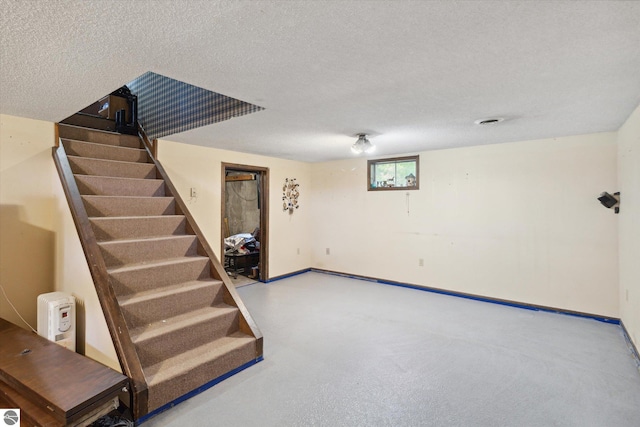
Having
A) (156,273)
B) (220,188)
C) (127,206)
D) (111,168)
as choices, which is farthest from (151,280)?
(220,188)

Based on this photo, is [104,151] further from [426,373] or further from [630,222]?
[630,222]

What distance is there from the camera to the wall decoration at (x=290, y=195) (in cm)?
557

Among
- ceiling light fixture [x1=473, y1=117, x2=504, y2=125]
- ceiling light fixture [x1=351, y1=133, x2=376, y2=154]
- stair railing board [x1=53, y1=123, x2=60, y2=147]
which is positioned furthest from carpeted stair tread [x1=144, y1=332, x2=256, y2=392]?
ceiling light fixture [x1=473, y1=117, x2=504, y2=125]

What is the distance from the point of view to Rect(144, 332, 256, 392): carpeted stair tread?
6.74ft

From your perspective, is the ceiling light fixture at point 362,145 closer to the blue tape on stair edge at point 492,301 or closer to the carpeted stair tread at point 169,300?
the carpeted stair tread at point 169,300

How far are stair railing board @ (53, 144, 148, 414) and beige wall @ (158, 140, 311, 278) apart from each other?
142cm

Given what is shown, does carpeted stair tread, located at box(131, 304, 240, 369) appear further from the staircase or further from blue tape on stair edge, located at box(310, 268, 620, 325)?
blue tape on stair edge, located at box(310, 268, 620, 325)

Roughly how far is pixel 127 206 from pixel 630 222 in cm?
487

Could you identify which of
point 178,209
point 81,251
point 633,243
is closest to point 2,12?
point 81,251

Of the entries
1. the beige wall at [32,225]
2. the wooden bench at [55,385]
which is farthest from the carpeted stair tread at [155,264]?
the wooden bench at [55,385]

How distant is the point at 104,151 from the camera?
3.57m

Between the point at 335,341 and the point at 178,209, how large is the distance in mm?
2201

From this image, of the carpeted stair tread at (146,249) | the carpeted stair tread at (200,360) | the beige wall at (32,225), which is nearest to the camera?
the carpeted stair tread at (200,360)

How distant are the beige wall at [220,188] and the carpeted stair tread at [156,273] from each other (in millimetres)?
1499
